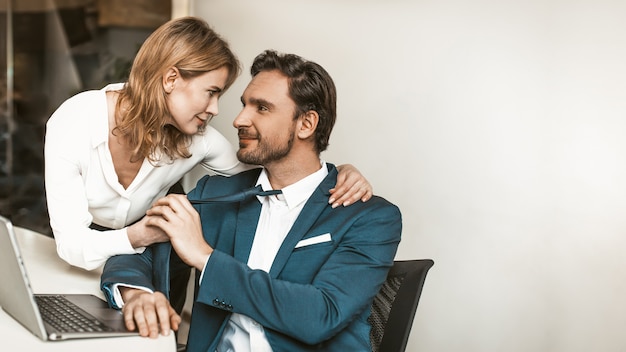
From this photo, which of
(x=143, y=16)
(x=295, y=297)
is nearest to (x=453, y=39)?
(x=295, y=297)

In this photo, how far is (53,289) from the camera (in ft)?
6.46

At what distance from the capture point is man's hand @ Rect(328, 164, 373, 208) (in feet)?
7.00

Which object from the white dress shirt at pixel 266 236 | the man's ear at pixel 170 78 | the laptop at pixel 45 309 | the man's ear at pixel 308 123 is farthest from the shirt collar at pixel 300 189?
the laptop at pixel 45 309

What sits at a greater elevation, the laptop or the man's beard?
the man's beard

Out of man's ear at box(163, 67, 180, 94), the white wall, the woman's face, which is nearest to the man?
the woman's face

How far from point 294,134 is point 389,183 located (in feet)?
3.53

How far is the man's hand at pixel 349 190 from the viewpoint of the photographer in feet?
7.00

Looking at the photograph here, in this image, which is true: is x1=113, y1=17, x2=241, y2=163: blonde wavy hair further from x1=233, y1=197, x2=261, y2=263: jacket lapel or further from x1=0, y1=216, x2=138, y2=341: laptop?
x1=0, y1=216, x2=138, y2=341: laptop

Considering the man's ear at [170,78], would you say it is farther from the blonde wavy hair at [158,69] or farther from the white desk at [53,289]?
the white desk at [53,289]

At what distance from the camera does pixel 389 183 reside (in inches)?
129

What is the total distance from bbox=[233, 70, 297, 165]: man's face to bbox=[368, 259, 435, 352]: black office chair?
509 millimetres

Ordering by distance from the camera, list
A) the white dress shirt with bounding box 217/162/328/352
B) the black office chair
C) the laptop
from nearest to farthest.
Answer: the laptop → the black office chair → the white dress shirt with bounding box 217/162/328/352

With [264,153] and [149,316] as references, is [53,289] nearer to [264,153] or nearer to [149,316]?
[149,316]

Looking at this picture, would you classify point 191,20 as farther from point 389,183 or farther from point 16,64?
point 16,64
